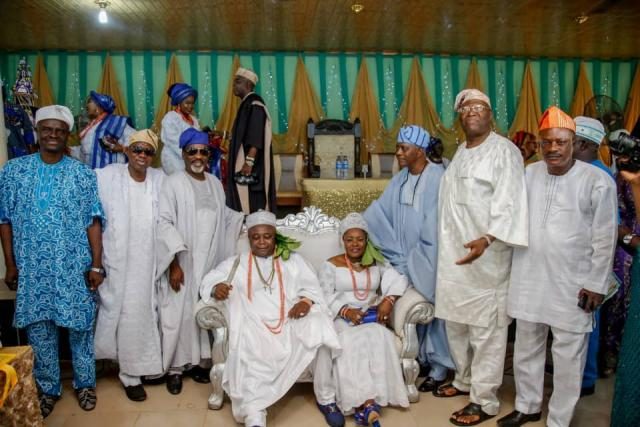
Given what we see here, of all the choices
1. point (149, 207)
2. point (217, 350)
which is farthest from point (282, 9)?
point (217, 350)

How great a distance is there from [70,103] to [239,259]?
6.90 metres

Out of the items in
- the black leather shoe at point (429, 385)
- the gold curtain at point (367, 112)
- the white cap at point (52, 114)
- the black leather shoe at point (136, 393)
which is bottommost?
the black leather shoe at point (429, 385)

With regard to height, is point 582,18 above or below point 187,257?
above

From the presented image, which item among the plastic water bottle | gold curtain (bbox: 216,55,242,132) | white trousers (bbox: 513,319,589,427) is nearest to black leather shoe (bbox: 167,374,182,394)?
white trousers (bbox: 513,319,589,427)

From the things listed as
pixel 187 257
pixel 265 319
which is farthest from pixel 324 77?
pixel 265 319

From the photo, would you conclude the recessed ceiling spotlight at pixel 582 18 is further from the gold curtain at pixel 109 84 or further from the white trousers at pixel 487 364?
the gold curtain at pixel 109 84

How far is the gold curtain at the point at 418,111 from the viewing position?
29.9 ft

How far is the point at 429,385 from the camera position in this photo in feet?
11.2

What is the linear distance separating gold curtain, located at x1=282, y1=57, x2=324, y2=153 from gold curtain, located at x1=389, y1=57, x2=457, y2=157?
149cm

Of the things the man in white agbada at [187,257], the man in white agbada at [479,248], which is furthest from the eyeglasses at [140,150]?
the man in white agbada at [479,248]

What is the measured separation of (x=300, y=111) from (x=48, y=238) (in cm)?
650

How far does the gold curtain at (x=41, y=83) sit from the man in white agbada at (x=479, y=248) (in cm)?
792

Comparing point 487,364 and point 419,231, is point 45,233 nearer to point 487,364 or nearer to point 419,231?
point 419,231

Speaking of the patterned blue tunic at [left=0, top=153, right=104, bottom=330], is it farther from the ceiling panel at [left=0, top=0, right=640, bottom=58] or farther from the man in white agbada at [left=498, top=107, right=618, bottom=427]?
the ceiling panel at [left=0, top=0, right=640, bottom=58]
